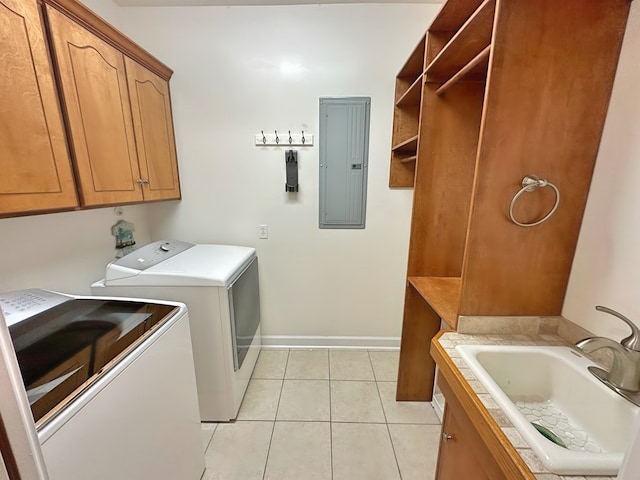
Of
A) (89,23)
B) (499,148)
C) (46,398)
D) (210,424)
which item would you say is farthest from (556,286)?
(89,23)

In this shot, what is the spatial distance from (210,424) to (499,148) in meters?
2.11

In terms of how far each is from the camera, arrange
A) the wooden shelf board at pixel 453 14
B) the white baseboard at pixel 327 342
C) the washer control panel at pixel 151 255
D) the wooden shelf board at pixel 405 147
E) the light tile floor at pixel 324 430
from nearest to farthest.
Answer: the wooden shelf board at pixel 453 14 → the light tile floor at pixel 324 430 → the washer control panel at pixel 151 255 → the wooden shelf board at pixel 405 147 → the white baseboard at pixel 327 342

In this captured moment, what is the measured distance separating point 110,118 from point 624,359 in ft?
7.42

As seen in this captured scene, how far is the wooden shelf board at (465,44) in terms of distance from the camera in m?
0.94

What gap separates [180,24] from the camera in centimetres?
192

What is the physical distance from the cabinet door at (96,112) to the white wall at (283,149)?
60 cm

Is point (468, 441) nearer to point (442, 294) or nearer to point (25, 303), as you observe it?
point (442, 294)

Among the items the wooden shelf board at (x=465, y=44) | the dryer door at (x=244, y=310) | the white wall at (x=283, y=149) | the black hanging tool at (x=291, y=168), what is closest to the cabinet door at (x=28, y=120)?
the dryer door at (x=244, y=310)

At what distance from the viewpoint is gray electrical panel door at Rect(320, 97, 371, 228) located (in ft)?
6.59

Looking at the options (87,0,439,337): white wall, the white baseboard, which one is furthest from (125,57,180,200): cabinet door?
the white baseboard

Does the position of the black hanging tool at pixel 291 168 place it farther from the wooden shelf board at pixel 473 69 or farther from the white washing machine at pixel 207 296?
the wooden shelf board at pixel 473 69

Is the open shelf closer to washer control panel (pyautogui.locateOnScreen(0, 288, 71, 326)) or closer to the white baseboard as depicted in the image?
the white baseboard

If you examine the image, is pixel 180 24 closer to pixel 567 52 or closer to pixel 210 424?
pixel 567 52

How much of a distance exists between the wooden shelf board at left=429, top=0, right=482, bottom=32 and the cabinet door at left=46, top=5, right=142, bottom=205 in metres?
1.60
